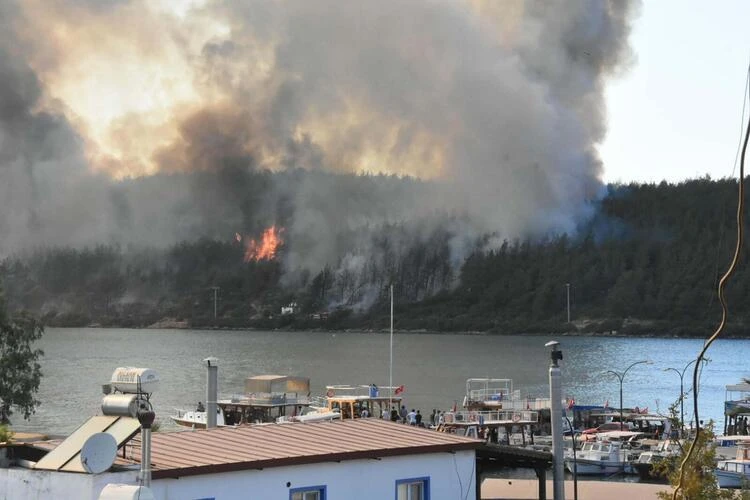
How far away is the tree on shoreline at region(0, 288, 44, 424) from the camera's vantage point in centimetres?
5888

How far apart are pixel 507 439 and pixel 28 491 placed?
2120 inches

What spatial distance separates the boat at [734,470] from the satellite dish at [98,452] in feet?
128

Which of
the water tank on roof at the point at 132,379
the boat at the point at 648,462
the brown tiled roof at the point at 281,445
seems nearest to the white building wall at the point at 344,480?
the brown tiled roof at the point at 281,445

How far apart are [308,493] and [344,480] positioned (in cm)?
69

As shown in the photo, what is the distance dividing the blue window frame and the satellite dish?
14.7 ft

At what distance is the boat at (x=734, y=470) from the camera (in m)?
51.3

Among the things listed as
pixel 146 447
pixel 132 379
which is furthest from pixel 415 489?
pixel 146 447

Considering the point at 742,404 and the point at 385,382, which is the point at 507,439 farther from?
the point at 385,382

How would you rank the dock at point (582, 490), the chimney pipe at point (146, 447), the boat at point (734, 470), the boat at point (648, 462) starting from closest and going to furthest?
1. the chimney pipe at point (146, 447)
2. the dock at point (582, 490)
3. the boat at point (734, 470)
4. the boat at point (648, 462)

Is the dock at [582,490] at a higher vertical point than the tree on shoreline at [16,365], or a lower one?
lower

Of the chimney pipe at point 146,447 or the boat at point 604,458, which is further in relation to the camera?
the boat at point 604,458

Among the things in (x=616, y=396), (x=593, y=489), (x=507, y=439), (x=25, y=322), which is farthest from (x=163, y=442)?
(x=616, y=396)

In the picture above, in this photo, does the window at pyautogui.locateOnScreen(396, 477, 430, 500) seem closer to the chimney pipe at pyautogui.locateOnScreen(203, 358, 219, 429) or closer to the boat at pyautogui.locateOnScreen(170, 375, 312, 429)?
the chimney pipe at pyautogui.locateOnScreen(203, 358, 219, 429)

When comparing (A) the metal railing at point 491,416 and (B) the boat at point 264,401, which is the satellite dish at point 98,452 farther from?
(B) the boat at point 264,401
